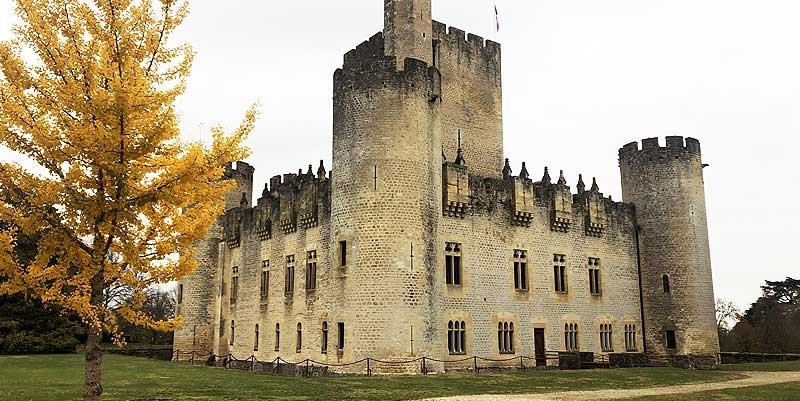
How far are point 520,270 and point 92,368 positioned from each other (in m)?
22.4

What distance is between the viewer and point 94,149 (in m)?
12.5

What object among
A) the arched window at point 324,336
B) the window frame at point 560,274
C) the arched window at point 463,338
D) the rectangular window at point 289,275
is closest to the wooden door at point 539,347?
the window frame at point 560,274

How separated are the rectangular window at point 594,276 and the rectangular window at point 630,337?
2996 mm

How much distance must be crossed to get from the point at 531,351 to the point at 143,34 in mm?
24408

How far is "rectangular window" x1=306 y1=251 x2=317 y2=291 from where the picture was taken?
3253 centimetres

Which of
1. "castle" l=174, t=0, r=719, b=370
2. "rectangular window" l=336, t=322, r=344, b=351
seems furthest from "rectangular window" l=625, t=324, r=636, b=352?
"rectangular window" l=336, t=322, r=344, b=351

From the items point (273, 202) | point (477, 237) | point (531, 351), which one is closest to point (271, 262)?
point (273, 202)

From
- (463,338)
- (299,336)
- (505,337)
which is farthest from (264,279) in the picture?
(505,337)

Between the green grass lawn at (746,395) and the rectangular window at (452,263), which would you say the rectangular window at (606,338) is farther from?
the green grass lawn at (746,395)

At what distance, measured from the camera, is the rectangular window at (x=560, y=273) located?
34.2 m

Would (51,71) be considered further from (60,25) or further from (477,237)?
(477,237)

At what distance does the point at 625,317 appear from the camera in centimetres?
3700

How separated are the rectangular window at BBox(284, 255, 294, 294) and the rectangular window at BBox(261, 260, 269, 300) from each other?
260 cm

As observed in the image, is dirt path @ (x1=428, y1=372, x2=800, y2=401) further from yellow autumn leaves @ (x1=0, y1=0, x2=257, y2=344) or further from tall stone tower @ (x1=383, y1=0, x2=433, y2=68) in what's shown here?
tall stone tower @ (x1=383, y1=0, x2=433, y2=68)
